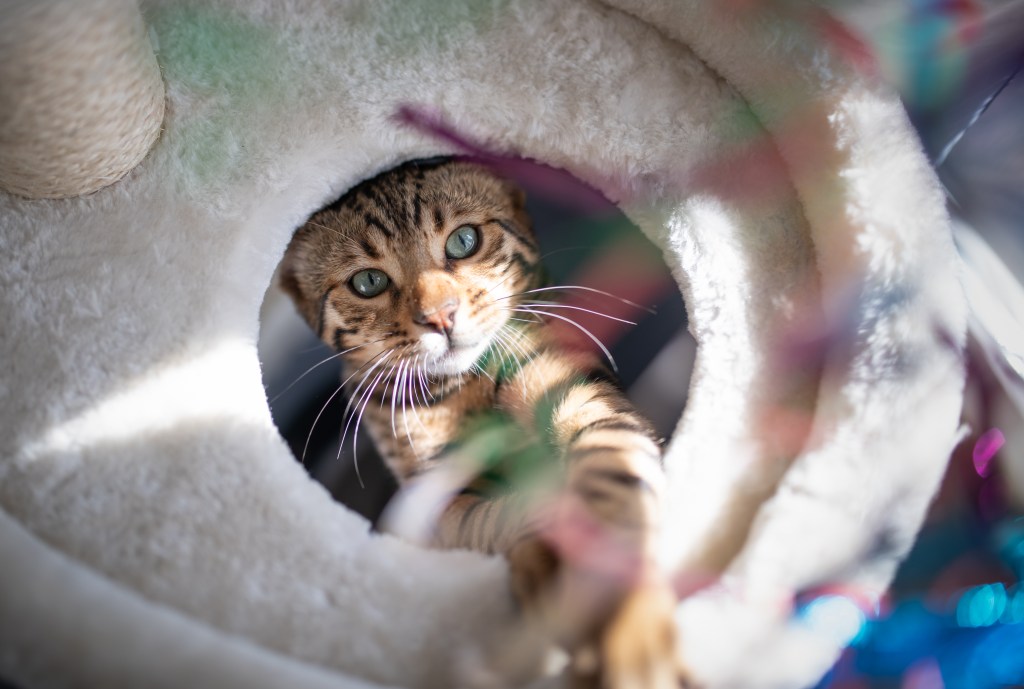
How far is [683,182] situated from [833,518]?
0.53 m

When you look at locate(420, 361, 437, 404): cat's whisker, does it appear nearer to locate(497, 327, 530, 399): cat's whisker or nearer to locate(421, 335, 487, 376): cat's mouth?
locate(421, 335, 487, 376): cat's mouth

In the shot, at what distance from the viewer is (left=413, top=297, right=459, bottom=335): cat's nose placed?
44.7 inches

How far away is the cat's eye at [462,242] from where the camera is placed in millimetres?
1256

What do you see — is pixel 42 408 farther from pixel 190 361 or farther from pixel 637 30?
pixel 637 30

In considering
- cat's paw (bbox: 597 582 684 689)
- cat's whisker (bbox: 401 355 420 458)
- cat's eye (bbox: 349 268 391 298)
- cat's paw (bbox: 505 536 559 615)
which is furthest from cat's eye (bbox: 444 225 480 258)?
cat's paw (bbox: 597 582 684 689)

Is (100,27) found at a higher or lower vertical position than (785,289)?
higher

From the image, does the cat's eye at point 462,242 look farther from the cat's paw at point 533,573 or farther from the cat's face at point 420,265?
the cat's paw at point 533,573

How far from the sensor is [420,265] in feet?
3.99

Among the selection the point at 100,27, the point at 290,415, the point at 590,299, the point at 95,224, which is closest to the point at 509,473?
the point at 590,299

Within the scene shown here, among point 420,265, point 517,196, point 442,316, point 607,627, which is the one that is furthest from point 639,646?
point 517,196

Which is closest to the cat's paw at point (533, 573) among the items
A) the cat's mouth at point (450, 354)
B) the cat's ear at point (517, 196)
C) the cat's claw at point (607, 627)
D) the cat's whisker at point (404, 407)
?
the cat's claw at point (607, 627)

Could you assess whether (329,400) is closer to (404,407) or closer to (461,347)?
(404,407)

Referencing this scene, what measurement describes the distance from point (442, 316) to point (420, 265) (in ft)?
0.42

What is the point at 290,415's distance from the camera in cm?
162
